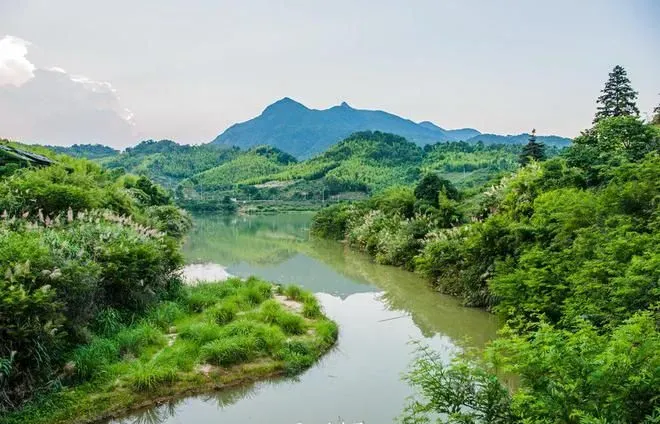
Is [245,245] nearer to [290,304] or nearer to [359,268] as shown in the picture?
[359,268]

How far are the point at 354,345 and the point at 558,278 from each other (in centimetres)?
395

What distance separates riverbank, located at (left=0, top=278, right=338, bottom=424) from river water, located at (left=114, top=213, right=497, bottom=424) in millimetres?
260

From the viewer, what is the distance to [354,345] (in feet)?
33.3

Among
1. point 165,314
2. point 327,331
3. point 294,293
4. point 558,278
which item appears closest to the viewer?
point 558,278

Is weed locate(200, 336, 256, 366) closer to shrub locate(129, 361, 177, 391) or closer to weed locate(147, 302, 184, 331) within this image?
shrub locate(129, 361, 177, 391)

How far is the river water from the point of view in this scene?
713cm

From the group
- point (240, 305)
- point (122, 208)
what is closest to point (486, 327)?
point (240, 305)

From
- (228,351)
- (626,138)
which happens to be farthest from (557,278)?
(626,138)

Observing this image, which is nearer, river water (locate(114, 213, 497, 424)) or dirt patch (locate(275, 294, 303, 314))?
river water (locate(114, 213, 497, 424))

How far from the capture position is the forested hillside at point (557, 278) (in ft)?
13.4

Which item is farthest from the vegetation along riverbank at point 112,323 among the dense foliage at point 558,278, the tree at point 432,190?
the tree at point 432,190

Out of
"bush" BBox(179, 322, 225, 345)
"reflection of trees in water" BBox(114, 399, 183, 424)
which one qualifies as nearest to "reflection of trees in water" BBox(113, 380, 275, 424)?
"reflection of trees in water" BBox(114, 399, 183, 424)

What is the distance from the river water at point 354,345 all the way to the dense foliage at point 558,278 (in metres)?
0.61

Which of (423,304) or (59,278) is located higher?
(59,278)
